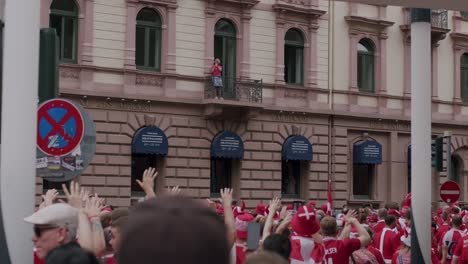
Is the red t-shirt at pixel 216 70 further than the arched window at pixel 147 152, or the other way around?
the red t-shirt at pixel 216 70

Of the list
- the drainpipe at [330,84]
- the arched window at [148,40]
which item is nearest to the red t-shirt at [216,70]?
the arched window at [148,40]

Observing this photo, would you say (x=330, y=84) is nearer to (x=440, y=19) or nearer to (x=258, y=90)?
(x=258, y=90)

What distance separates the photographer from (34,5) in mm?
6816

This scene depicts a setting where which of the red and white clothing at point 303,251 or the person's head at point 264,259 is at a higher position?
the person's head at point 264,259

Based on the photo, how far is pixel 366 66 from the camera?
36.0 meters

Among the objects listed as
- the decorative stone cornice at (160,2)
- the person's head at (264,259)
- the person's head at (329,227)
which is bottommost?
the person's head at (329,227)

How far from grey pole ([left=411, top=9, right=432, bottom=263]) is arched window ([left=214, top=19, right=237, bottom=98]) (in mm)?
21370

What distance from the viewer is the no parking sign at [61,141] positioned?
770 cm

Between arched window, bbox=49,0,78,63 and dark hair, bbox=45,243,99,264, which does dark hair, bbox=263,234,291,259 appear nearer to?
dark hair, bbox=45,243,99,264

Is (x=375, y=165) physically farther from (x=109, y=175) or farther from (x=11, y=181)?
(x=11, y=181)

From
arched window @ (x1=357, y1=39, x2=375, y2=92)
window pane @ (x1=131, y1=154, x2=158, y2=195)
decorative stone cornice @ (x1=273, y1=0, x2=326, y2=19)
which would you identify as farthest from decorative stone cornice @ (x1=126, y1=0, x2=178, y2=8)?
arched window @ (x1=357, y1=39, x2=375, y2=92)

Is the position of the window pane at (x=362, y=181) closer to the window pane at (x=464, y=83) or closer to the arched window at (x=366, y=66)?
the arched window at (x=366, y=66)

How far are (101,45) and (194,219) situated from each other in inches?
1091

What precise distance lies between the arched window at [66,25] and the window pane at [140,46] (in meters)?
2.24
